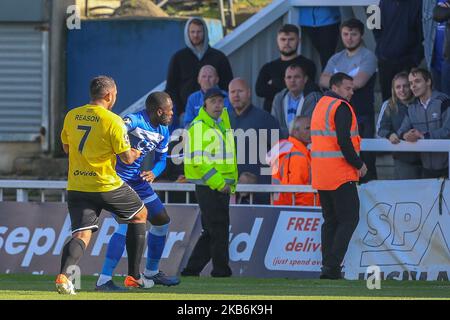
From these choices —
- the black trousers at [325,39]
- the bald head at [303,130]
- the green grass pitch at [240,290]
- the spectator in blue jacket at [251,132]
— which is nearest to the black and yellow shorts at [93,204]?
the green grass pitch at [240,290]

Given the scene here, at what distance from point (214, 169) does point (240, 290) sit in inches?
86.5

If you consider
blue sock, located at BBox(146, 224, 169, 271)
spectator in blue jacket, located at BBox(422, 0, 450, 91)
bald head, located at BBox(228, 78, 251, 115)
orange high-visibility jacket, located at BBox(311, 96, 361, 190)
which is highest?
spectator in blue jacket, located at BBox(422, 0, 450, 91)

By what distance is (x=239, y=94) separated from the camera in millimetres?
16109

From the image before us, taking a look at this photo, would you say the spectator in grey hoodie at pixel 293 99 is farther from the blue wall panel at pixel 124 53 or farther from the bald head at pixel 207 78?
the blue wall panel at pixel 124 53

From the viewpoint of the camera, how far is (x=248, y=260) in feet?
49.6

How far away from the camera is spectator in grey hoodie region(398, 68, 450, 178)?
1515cm

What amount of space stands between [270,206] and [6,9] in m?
6.90

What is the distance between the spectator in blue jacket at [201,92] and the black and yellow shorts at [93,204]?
4.38 metres

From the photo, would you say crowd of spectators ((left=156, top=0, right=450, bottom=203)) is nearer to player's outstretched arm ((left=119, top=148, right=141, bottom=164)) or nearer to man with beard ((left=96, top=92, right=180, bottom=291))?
man with beard ((left=96, top=92, right=180, bottom=291))

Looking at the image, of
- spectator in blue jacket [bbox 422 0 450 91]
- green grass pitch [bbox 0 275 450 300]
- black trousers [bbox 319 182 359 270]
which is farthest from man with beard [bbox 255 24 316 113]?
green grass pitch [bbox 0 275 450 300]

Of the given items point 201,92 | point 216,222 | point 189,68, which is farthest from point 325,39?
point 216,222

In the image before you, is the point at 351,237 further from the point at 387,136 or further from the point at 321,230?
the point at 387,136

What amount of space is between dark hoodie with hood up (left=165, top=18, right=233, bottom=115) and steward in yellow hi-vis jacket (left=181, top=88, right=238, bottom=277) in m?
2.29
